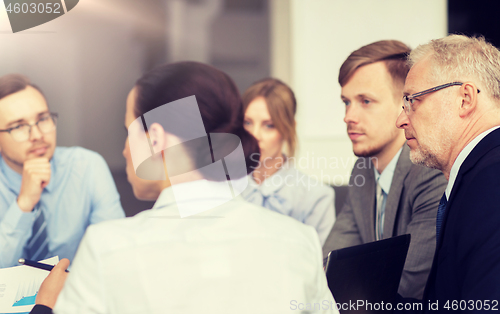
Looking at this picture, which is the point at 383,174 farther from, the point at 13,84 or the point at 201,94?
the point at 13,84

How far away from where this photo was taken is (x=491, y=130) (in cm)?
112

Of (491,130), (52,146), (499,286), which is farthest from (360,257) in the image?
(52,146)

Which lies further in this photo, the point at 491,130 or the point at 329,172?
the point at 329,172

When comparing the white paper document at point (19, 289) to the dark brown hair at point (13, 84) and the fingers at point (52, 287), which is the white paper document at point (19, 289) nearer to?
the fingers at point (52, 287)

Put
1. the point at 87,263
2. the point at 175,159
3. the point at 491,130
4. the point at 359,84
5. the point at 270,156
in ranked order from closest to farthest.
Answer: the point at 87,263 → the point at 175,159 → the point at 491,130 → the point at 359,84 → the point at 270,156

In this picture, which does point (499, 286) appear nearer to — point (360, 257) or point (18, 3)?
point (360, 257)

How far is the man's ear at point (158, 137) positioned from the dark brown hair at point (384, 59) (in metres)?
1.22

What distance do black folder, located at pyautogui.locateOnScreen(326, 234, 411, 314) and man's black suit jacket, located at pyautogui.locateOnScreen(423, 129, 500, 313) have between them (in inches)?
5.4

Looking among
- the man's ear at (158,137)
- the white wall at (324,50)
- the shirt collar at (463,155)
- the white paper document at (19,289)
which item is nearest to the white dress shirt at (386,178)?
the white wall at (324,50)

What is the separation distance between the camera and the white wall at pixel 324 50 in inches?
79.4

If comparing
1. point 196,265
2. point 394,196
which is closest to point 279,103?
point 394,196

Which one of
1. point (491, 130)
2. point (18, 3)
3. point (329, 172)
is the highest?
point (18, 3)

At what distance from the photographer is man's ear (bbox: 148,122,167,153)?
0.97 meters

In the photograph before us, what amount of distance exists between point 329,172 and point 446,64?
92cm
